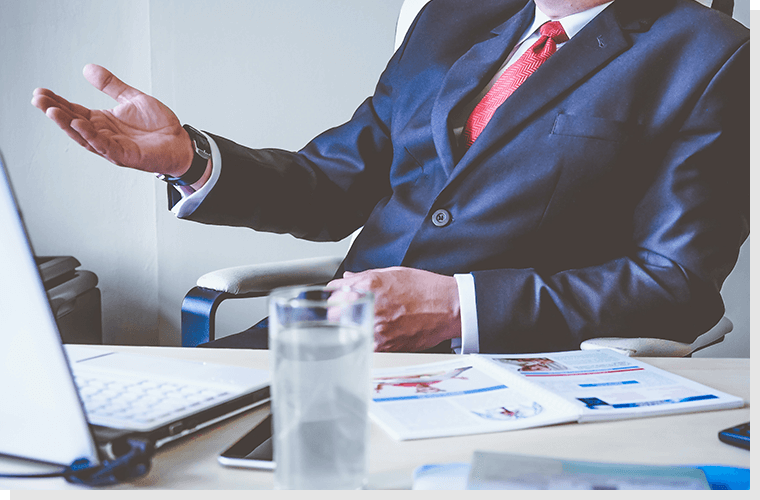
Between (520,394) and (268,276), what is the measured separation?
67cm

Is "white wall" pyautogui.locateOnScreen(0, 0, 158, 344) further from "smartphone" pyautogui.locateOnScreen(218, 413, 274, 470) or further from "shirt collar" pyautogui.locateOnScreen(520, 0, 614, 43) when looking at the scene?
"smartphone" pyautogui.locateOnScreen(218, 413, 274, 470)

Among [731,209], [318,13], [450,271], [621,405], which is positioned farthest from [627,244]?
[318,13]

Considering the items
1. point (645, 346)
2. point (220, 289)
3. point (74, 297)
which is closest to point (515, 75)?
point (645, 346)

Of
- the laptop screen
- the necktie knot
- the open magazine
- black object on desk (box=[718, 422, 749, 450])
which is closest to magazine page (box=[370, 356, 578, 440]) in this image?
the open magazine

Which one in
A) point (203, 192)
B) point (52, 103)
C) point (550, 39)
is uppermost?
point (550, 39)

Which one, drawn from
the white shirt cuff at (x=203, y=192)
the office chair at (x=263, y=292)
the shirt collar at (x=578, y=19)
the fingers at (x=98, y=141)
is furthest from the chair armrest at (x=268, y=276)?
the shirt collar at (x=578, y=19)

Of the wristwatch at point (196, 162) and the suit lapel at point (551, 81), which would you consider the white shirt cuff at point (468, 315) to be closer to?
the suit lapel at point (551, 81)

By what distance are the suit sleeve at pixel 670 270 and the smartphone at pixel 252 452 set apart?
52cm

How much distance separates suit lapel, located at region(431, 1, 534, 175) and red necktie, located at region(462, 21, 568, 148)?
0.11 feet

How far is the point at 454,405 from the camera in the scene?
1.82ft

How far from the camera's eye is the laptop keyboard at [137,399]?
47 centimetres

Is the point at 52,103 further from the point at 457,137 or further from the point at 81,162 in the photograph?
the point at 81,162

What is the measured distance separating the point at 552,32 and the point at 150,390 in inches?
37.3

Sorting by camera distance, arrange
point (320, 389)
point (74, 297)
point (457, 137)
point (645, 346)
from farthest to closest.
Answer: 1. point (74, 297)
2. point (457, 137)
3. point (645, 346)
4. point (320, 389)
